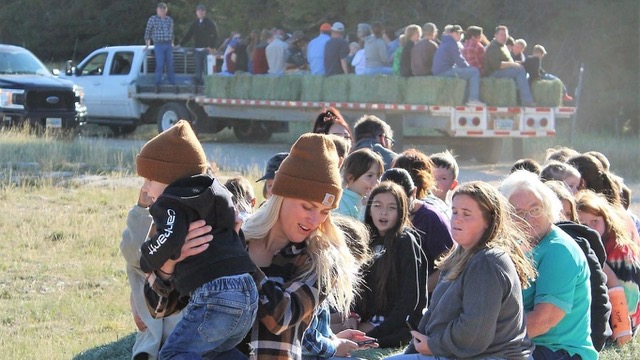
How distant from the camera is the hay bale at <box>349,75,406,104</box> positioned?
17.6 meters

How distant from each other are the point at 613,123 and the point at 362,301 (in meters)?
24.5

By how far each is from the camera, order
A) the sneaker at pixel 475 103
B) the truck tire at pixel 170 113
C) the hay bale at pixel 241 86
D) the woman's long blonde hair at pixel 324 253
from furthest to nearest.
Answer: the truck tire at pixel 170 113
the hay bale at pixel 241 86
the sneaker at pixel 475 103
the woman's long blonde hair at pixel 324 253

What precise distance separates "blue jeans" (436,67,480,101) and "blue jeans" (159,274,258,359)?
45.0ft

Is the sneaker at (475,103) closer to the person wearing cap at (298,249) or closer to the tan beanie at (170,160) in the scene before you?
the person wearing cap at (298,249)

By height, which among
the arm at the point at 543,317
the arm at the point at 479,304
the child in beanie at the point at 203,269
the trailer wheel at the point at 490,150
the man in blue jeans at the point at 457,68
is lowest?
the trailer wheel at the point at 490,150

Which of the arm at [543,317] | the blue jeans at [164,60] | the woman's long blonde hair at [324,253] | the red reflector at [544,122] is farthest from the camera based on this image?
the blue jeans at [164,60]

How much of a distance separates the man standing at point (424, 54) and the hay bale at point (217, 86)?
485 centimetres

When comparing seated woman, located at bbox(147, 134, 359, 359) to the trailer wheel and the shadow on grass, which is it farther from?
the trailer wheel

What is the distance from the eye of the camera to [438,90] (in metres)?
16.8

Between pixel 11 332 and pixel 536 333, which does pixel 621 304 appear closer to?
pixel 536 333

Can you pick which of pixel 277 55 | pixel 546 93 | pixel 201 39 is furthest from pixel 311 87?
pixel 201 39

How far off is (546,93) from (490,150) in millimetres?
1477

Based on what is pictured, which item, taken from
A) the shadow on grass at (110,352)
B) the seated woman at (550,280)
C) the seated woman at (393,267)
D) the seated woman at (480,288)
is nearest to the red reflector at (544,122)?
the seated woman at (393,267)

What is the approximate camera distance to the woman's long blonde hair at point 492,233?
4.75 metres
